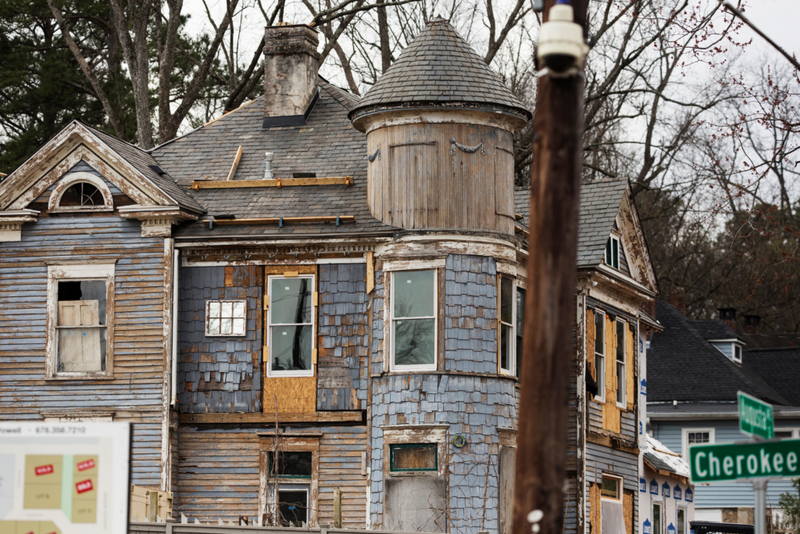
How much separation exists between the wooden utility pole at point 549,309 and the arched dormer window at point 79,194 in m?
15.0

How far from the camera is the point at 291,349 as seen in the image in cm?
2188

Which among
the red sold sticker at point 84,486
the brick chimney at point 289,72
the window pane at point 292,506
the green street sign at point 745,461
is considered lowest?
the window pane at point 292,506

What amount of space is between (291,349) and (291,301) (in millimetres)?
851

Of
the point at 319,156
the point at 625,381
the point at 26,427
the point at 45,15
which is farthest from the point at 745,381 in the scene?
the point at 26,427

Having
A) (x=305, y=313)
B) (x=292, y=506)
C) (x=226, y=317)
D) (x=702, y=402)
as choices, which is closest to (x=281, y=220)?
(x=305, y=313)

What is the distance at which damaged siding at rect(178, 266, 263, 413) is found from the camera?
861 inches

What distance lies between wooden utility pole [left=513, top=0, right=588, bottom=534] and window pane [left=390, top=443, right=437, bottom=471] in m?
12.3

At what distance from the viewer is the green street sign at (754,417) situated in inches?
338

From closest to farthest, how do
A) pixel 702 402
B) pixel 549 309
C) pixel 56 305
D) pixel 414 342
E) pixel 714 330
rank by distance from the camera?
pixel 549 309, pixel 414 342, pixel 56 305, pixel 702 402, pixel 714 330

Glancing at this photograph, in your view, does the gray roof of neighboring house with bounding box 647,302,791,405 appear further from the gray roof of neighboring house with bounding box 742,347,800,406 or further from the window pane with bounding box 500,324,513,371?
the window pane with bounding box 500,324,513,371

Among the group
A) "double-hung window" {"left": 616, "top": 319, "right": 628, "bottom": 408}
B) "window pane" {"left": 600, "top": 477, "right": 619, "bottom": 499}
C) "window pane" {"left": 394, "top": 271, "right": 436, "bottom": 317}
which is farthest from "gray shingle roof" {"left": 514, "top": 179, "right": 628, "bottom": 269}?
"window pane" {"left": 600, "top": 477, "right": 619, "bottom": 499}

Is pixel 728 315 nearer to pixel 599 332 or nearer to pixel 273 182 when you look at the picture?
pixel 599 332

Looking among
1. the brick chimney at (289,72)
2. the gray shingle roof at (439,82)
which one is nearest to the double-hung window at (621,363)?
the gray shingle roof at (439,82)

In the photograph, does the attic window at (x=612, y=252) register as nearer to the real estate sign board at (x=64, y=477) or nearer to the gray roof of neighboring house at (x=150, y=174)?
the gray roof of neighboring house at (x=150, y=174)
